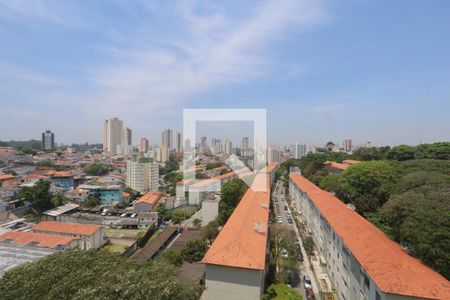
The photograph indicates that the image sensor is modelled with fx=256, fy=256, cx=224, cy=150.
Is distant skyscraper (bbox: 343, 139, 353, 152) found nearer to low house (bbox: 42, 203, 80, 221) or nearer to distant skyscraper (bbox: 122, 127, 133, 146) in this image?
distant skyscraper (bbox: 122, 127, 133, 146)

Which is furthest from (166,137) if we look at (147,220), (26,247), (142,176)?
(26,247)

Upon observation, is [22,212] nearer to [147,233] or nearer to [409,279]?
[147,233]

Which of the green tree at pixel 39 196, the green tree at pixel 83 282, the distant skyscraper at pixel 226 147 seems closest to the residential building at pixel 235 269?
the green tree at pixel 83 282

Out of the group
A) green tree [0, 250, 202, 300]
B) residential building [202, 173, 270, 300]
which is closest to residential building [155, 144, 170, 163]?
residential building [202, 173, 270, 300]

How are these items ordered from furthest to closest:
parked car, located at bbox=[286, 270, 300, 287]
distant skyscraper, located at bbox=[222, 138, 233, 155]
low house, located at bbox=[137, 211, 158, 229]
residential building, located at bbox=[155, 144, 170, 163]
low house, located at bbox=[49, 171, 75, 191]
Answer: distant skyscraper, located at bbox=[222, 138, 233, 155] → residential building, located at bbox=[155, 144, 170, 163] → low house, located at bbox=[49, 171, 75, 191] → low house, located at bbox=[137, 211, 158, 229] → parked car, located at bbox=[286, 270, 300, 287]

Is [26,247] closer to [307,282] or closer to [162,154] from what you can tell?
[307,282]

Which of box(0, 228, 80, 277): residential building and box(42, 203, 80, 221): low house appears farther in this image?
box(42, 203, 80, 221): low house

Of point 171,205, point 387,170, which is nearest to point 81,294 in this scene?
point 387,170
